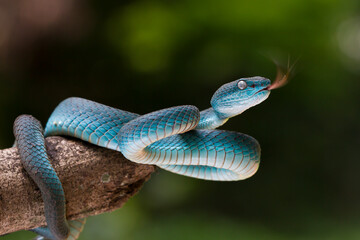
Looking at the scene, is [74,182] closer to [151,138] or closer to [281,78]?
[151,138]

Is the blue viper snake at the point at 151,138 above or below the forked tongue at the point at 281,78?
below

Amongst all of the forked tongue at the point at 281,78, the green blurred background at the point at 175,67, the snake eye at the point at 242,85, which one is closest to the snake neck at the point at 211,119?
the snake eye at the point at 242,85

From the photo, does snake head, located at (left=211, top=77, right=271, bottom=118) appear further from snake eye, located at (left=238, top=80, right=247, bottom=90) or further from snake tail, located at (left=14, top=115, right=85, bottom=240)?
snake tail, located at (left=14, top=115, right=85, bottom=240)

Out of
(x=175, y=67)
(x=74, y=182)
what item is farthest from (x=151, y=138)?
(x=175, y=67)

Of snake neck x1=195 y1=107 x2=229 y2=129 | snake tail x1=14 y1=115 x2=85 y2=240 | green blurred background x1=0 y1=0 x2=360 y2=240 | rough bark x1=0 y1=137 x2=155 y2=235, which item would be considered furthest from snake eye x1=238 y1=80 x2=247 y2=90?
green blurred background x1=0 y1=0 x2=360 y2=240

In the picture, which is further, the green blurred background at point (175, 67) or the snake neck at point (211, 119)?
the green blurred background at point (175, 67)

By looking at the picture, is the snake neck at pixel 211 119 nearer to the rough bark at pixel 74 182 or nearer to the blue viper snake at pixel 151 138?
the blue viper snake at pixel 151 138
